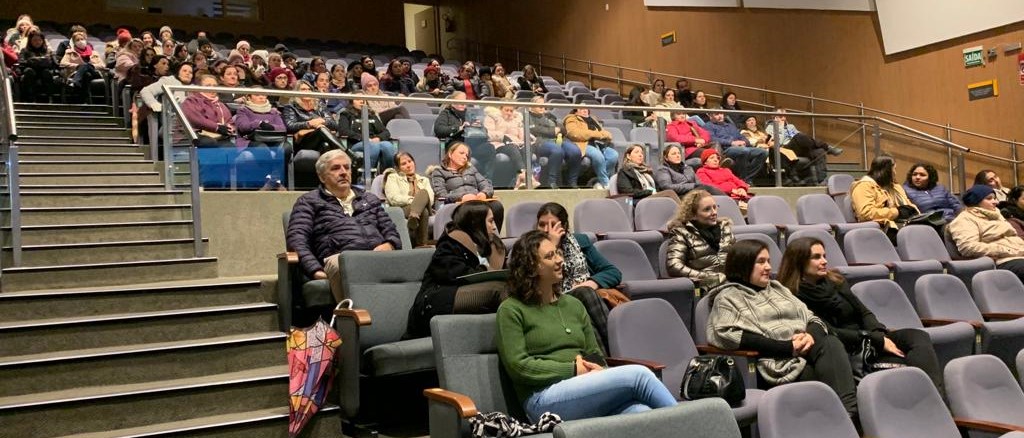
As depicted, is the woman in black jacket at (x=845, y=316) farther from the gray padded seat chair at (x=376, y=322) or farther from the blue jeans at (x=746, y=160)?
the blue jeans at (x=746, y=160)

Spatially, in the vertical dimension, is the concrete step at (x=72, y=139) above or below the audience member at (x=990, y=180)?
above

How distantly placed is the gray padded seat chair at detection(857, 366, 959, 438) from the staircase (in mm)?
1845

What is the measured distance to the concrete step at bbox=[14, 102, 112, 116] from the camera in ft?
25.0

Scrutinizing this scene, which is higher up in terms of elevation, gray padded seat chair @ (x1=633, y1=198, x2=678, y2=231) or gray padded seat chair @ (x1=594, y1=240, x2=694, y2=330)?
gray padded seat chair @ (x1=633, y1=198, x2=678, y2=231)

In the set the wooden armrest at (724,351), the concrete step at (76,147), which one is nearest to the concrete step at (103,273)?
the concrete step at (76,147)

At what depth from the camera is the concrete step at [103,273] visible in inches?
165

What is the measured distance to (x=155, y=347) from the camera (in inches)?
146

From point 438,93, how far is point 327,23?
248 inches

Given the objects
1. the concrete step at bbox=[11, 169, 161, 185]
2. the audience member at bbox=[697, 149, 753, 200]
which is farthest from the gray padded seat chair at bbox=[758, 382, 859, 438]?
the concrete step at bbox=[11, 169, 161, 185]

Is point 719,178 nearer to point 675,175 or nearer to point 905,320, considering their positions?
point 675,175

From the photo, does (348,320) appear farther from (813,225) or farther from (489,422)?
(813,225)

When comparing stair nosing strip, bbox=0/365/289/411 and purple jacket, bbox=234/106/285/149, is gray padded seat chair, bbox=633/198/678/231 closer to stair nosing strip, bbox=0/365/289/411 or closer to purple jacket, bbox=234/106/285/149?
purple jacket, bbox=234/106/285/149

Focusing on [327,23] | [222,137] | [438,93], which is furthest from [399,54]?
[222,137]

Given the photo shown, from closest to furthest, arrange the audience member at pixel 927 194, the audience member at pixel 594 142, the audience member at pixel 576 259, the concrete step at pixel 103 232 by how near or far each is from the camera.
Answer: the audience member at pixel 576 259
the concrete step at pixel 103 232
the audience member at pixel 594 142
the audience member at pixel 927 194
